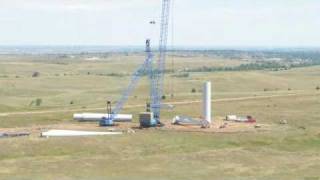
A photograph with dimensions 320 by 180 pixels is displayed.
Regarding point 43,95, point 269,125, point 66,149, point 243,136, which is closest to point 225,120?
point 269,125

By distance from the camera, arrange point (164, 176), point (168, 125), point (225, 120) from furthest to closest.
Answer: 1. point (225, 120)
2. point (168, 125)
3. point (164, 176)

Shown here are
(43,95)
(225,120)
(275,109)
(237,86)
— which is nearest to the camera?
(225,120)

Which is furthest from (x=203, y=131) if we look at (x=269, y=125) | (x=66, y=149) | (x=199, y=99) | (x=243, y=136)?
(x=199, y=99)

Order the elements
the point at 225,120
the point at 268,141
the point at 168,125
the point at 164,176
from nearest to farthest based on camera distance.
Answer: the point at 164,176
the point at 268,141
the point at 168,125
the point at 225,120

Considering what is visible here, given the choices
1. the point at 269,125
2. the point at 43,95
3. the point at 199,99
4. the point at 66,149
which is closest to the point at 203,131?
the point at 269,125

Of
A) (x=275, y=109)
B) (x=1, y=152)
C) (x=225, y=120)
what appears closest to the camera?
(x=1, y=152)

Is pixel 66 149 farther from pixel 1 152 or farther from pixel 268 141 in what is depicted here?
pixel 268 141

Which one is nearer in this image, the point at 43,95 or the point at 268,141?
the point at 268,141

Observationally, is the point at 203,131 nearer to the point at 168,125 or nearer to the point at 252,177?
the point at 168,125

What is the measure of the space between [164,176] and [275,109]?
5905 cm

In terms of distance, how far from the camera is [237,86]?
19712cm

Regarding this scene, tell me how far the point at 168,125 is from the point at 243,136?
1350 centimetres

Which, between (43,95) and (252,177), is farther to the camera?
(43,95)

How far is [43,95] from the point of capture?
17950 cm
